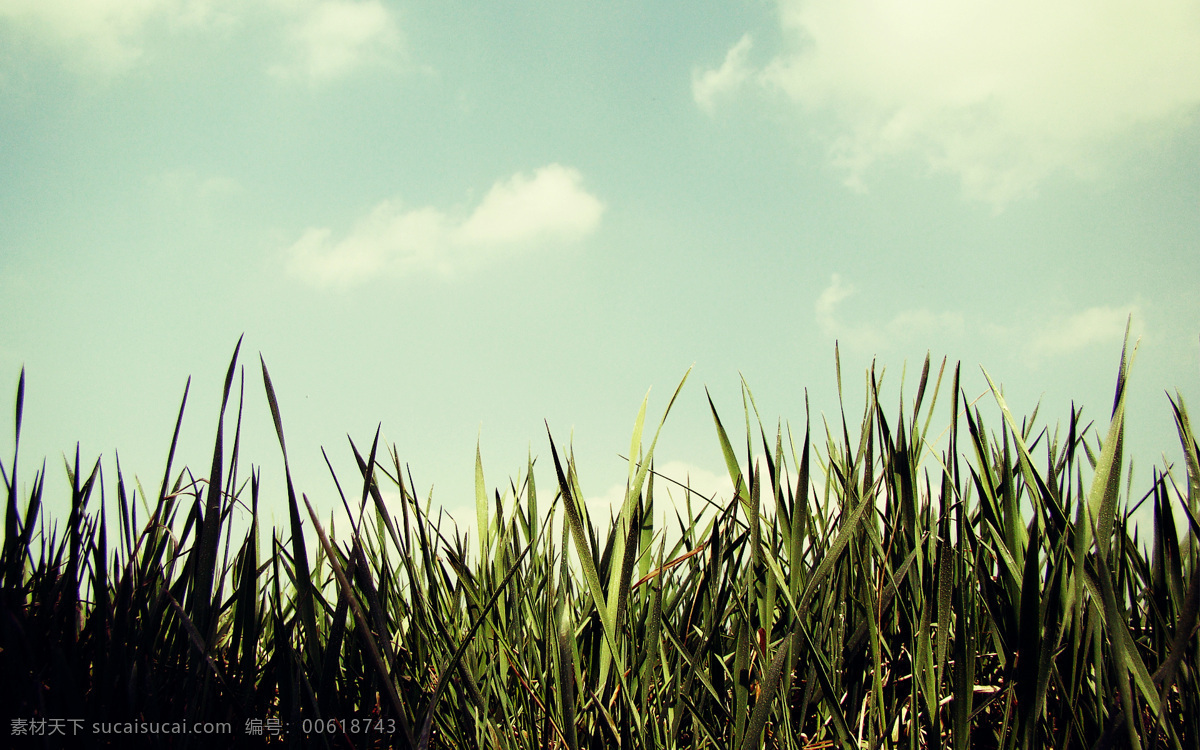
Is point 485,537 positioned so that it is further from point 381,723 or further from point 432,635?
point 381,723

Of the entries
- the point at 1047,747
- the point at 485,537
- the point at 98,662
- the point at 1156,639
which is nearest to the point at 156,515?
the point at 98,662

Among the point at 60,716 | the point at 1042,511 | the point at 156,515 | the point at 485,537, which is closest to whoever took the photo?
the point at 60,716

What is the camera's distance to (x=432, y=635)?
889 mm

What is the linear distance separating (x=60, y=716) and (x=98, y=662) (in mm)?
65

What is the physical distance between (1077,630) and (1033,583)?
0.08 m

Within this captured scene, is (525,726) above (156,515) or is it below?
below

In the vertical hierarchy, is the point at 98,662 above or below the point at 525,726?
above

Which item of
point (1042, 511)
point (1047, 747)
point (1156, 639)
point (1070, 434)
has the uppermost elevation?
point (1070, 434)

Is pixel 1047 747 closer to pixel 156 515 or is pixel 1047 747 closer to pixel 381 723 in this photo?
pixel 381 723

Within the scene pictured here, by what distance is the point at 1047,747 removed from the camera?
0.74 meters

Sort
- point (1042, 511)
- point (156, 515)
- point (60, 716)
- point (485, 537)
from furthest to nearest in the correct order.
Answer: point (485, 537) < point (156, 515) < point (1042, 511) < point (60, 716)

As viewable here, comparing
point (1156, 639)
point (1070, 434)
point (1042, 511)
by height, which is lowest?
point (1156, 639)

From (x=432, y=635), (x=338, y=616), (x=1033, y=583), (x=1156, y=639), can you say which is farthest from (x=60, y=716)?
(x=1156, y=639)

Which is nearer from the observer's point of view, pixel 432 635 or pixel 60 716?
pixel 60 716
